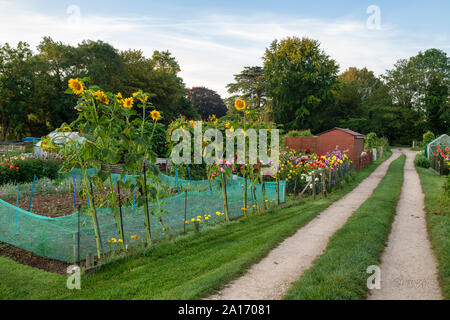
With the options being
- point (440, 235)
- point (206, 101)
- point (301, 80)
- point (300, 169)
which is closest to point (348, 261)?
point (440, 235)

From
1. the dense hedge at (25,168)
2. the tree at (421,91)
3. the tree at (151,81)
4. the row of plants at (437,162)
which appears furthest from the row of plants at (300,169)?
the tree at (421,91)

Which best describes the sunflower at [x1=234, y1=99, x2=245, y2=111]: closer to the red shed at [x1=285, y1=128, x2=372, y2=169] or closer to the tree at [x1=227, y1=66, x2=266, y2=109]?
the red shed at [x1=285, y1=128, x2=372, y2=169]

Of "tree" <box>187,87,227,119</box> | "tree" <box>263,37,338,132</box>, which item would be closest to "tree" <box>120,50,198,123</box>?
"tree" <box>263,37,338,132</box>

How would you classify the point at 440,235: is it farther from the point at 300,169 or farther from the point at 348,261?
the point at 300,169

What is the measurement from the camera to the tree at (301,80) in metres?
38.7

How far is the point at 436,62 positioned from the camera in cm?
5300

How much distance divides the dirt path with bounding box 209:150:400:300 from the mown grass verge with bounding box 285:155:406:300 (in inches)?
6.0

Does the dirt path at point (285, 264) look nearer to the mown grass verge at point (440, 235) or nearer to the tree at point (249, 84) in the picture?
the mown grass verge at point (440, 235)

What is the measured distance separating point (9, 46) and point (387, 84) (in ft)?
185

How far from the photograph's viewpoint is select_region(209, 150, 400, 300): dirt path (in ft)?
11.5

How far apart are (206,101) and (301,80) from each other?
23.5 meters
